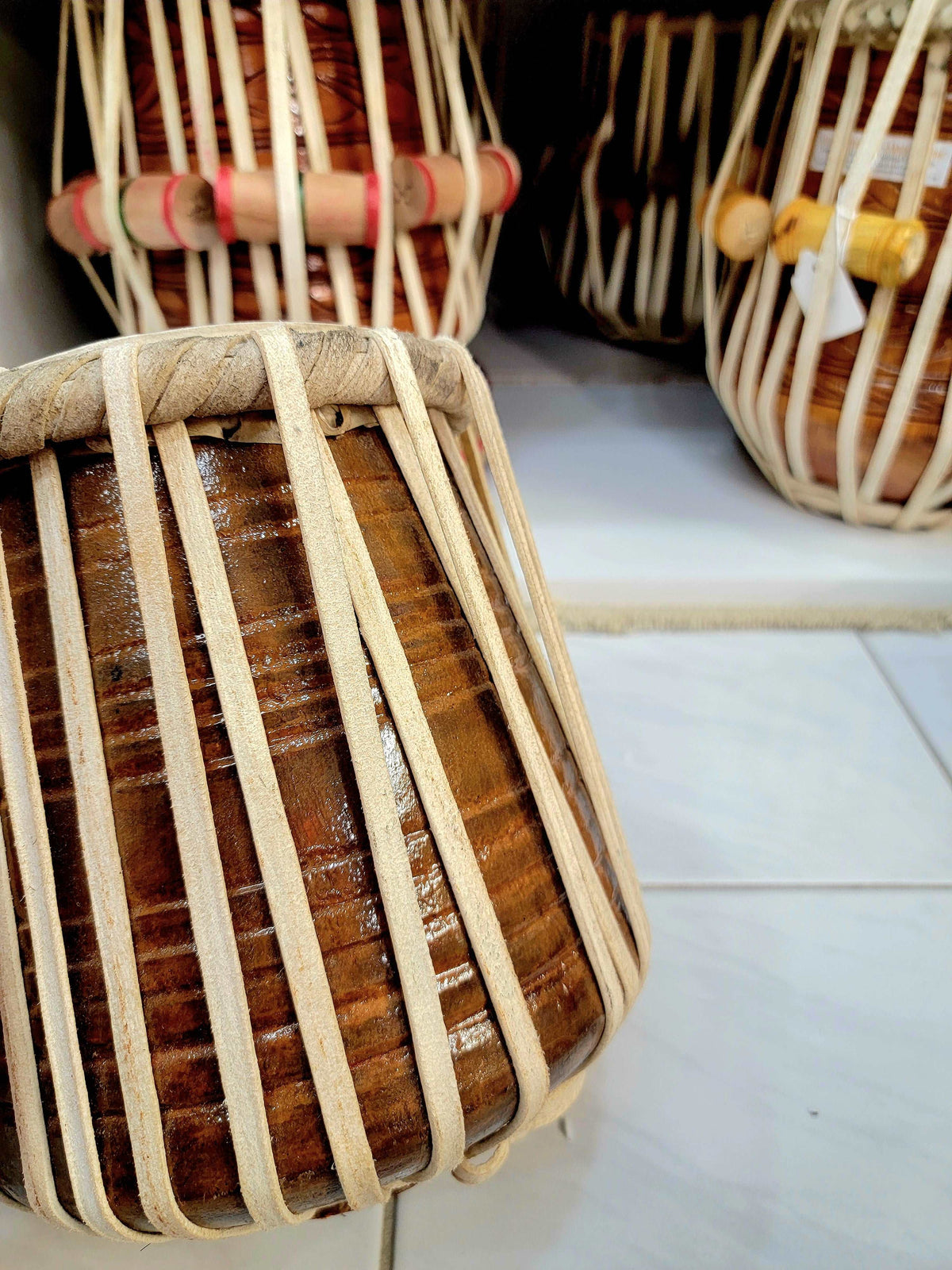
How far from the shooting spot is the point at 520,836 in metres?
0.49

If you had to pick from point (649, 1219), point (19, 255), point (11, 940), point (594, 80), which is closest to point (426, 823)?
point (11, 940)

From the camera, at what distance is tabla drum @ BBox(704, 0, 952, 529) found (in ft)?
3.28

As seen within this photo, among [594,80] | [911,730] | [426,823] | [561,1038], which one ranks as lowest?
[911,730]

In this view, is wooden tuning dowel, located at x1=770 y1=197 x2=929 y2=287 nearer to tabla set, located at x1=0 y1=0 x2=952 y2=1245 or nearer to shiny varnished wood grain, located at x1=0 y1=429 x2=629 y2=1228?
tabla set, located at x1=0 y1=0 x2=952 y2=1245

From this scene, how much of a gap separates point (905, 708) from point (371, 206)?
0.78 metres

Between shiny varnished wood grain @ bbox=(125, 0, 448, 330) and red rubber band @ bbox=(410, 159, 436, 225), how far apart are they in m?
0.06

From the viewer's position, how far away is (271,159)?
3.38 feet

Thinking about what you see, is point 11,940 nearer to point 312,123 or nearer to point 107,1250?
point 107,1250

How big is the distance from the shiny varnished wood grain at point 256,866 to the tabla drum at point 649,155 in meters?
1.32

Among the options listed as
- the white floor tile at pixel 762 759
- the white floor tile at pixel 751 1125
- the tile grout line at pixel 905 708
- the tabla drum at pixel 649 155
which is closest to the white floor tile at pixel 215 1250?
the white floor tile at pixel 751 1125

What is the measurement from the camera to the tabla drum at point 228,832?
16.7 inches

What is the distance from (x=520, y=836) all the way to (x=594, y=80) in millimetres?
1507

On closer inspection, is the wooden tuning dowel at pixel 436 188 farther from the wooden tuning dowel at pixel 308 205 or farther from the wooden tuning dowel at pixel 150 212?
the wooden tuning dowel at pixel 150 212

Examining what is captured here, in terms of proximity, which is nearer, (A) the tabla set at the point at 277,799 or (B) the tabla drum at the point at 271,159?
(A) the tabla set at the point at 277,799
